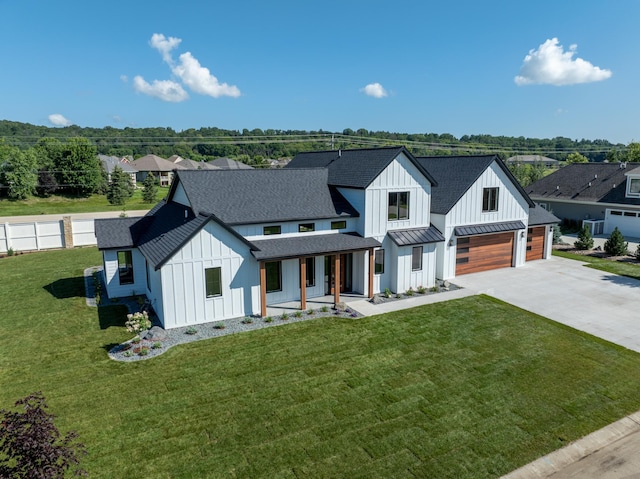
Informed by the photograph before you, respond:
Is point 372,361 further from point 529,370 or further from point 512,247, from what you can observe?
point 512,247

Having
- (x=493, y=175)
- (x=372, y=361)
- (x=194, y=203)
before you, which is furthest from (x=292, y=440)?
(x=493, y=175)

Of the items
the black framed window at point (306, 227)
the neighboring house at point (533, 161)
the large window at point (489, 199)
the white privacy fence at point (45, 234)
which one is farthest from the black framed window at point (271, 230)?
the neighboring house at point (533, 161)

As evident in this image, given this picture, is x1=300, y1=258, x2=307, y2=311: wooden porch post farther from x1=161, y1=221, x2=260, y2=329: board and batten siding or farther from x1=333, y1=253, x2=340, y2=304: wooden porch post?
x1=161, y1=221, x2=260, y2=329: board and batten siding

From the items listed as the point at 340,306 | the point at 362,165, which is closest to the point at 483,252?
the point at 362,165

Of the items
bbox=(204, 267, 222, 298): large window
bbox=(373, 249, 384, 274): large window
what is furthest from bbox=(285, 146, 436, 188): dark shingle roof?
bbox=(204, 267, 222, 298): large window

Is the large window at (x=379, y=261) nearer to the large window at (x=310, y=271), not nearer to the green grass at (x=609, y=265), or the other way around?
the large window at (x=310, y=271)

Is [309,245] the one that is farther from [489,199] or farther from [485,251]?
[489,199]
